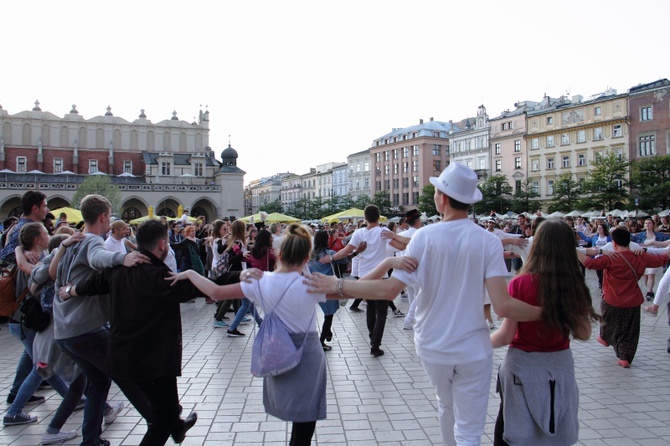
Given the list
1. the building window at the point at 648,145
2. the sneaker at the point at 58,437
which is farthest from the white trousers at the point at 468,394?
the building window at the point at 648,145

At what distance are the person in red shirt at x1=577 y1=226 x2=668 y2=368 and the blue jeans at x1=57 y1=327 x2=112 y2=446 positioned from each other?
5.51m

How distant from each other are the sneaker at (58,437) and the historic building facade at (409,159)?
69346 mm

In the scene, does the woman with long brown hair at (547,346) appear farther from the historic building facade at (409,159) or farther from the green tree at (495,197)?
the historic building facade at (409,159)

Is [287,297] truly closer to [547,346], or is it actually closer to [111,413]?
[547,346]

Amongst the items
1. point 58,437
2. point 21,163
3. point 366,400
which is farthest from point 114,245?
point 21,163

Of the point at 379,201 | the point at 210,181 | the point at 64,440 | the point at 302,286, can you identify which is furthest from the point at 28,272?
the point at 379,201

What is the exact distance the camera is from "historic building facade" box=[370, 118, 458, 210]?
75688 millimetres

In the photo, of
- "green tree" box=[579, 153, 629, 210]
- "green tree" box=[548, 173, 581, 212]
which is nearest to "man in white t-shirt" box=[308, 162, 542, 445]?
"green tree" box=[579, 153, 629, 210]

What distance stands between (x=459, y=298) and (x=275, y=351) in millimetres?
1142

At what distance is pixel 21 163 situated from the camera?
6425 cm

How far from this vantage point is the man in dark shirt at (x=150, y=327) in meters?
3.25

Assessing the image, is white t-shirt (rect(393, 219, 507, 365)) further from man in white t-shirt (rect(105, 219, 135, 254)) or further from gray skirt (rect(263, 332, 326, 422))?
man in white t-shirt (rect(105, 219, 135, 254))

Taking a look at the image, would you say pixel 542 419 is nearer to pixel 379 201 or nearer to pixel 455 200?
pixel 455 200

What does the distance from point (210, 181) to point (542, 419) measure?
6762 cm
